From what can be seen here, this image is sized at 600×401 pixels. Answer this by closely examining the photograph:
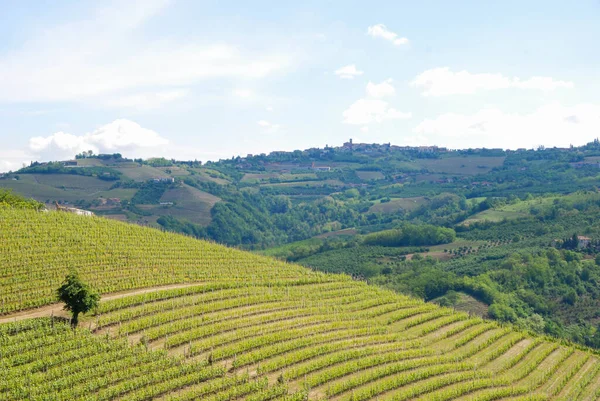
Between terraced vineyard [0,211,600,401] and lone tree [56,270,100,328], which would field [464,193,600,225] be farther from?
lone tree [56,270,100,328]

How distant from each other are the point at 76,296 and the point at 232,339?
10448 millimetres

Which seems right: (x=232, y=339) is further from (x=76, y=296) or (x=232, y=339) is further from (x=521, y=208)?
(x=521, y=208)

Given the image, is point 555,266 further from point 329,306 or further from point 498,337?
point 329,306

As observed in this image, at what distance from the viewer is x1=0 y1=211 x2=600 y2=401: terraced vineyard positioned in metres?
31.1

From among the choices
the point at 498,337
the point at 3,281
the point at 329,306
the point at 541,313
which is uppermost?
the point at 3,281

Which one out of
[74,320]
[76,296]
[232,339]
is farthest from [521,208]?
[76,296]

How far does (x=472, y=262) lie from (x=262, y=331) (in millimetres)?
78694

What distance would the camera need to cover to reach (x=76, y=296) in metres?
35.2

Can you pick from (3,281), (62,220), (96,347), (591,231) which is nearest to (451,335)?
(96,347)

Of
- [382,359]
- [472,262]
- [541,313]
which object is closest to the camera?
[382,359]

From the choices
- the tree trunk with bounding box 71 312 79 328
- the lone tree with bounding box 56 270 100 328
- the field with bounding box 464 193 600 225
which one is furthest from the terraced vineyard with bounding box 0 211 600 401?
the field with bounding box 464 193 600 225

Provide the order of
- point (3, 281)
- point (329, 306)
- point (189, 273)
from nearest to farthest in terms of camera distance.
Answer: point (3, 281) < point (329, 306) < point (189, 273)

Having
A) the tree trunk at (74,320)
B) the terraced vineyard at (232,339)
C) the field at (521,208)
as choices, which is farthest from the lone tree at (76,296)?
the field at (521,208)

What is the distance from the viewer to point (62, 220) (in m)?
58.8
